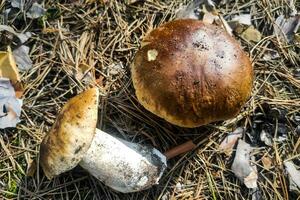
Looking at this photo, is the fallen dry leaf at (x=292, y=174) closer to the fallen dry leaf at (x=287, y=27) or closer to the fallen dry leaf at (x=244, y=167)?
the fallen dry leaf at (x=244, y=167)

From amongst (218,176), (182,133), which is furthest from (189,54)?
(218,176)

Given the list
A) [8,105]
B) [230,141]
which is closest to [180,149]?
[230,141]

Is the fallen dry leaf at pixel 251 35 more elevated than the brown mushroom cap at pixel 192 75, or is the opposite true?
the brown mushroom cap at pixel 192 75

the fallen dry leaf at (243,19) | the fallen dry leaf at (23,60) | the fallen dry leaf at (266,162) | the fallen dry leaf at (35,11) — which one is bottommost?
the fallen dry leaf at (266,162)

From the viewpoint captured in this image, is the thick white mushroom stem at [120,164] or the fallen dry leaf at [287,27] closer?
the thick white mushroom stem at [120,164]

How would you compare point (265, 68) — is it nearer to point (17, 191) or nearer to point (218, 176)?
point (218, 176)

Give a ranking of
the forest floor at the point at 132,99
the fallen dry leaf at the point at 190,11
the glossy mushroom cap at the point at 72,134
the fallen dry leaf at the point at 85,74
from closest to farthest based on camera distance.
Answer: the glossy mushroom cap at the point at 72,134, the forest floor at the point at 132,99, the fallen dry leaf at the point at 85,74, the fallen dry leaf at the point at 190,11

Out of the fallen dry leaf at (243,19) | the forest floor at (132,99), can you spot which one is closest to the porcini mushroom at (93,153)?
the forest floor at (132,99)
